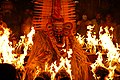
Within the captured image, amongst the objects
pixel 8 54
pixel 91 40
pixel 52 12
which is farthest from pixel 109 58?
pixel 8 54

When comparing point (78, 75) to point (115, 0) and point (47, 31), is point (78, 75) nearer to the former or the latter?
point (47, 31)

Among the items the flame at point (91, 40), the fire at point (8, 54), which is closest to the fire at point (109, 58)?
the flame at point (91, 40)

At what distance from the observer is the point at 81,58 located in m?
6.60

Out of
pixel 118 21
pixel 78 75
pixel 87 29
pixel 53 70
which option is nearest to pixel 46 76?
pixel 53 70

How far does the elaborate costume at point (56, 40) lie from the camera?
255 inches

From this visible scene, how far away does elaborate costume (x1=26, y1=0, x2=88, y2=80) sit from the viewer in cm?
649

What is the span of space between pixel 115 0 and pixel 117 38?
6.49 ft

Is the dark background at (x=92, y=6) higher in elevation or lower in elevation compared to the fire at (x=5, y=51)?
higher

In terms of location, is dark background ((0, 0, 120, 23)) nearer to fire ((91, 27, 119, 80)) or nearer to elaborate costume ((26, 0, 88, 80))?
fire ((91, 27, 119, 80))

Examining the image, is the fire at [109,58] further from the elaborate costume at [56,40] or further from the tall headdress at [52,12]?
the tall headdress at [52,12]

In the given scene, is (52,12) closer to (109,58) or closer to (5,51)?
(5,51)

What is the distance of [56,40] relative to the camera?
6.70 m

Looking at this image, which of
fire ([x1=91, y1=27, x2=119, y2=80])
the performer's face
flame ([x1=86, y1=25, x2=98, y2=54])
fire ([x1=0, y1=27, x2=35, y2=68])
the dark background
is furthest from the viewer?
the dark background

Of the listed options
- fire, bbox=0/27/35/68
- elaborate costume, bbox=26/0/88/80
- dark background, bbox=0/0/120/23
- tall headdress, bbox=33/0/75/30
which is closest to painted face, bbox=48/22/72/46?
elaborate costume, bbox=26/0/88/80
